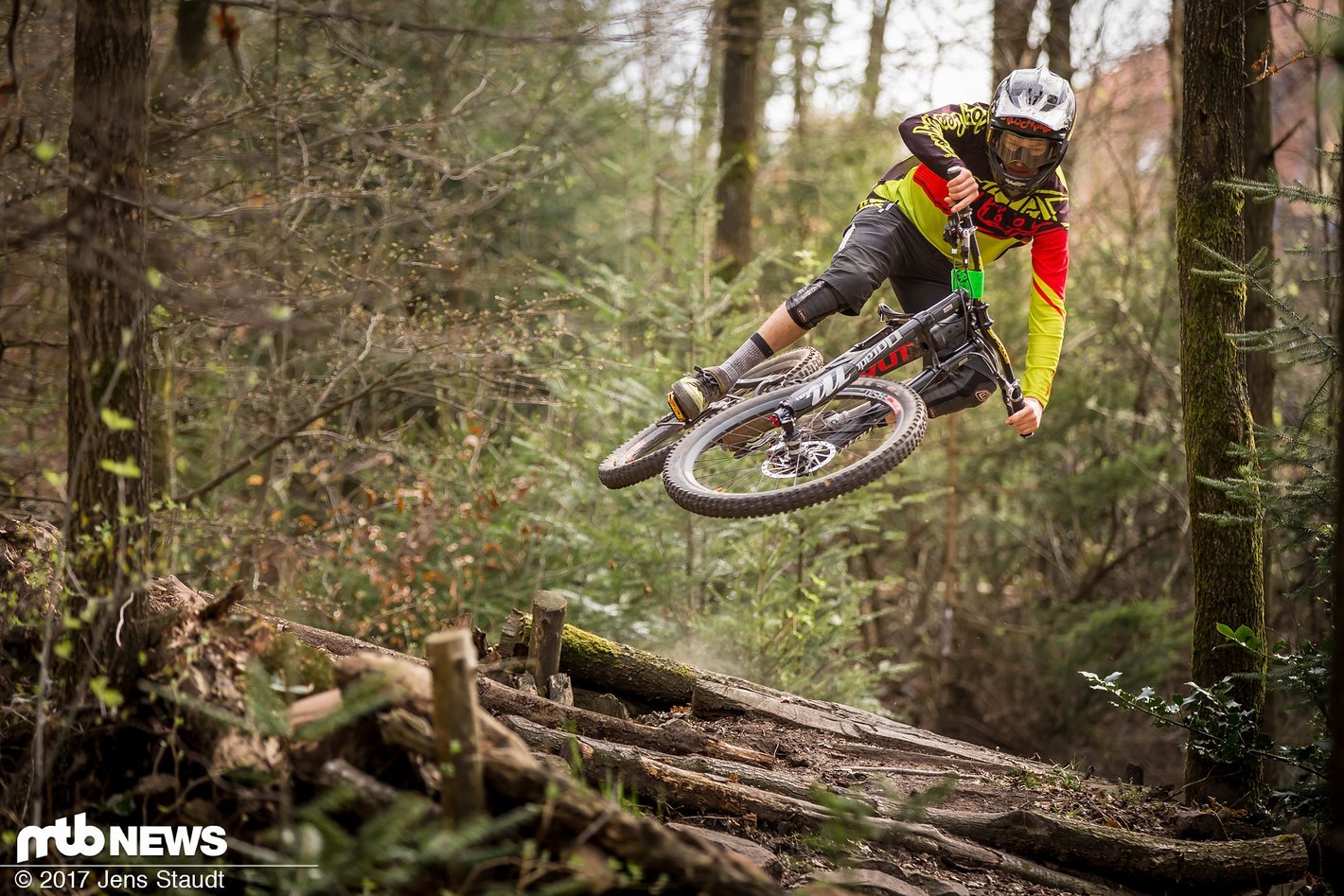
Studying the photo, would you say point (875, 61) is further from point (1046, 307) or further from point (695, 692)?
point (695, 692)

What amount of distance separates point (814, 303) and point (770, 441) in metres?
0.75

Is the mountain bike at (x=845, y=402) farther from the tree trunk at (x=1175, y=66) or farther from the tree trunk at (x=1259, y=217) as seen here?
the tree trunk at (x=1175, y=66)

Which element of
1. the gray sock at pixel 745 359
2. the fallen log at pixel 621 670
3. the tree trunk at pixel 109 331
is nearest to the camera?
the tree trunk at pixel 109 331

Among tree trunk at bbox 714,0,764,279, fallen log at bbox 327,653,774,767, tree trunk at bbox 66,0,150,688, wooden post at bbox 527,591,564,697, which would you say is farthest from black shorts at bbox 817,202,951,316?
tree trunk at bbox 714,0,764,279

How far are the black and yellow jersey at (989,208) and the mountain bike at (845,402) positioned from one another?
28 cm

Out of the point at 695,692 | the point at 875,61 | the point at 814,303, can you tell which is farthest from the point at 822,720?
the point at 875,61

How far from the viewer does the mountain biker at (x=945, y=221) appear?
5258 millimetres

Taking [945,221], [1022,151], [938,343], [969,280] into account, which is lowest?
[938,343]

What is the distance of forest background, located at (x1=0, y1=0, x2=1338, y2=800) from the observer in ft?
24.6

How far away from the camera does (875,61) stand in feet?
46.9

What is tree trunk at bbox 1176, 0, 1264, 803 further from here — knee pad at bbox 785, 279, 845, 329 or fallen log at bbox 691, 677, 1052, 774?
knee pad at bbox 785, 279, 845, 329

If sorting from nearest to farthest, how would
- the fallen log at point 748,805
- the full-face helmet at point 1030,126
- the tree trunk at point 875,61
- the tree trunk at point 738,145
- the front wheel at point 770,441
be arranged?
1. the fallen log at point 748,805
2. the front wheel at point 770,441
3. the full-face helmet at point 1030,126
4. the tree trunk at point 738,145
5. the tree trunk at point 875,61

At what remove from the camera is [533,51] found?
38.5 ft

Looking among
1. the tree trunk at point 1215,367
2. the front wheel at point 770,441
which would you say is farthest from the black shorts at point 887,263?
the tree trunk at point 1215,367
